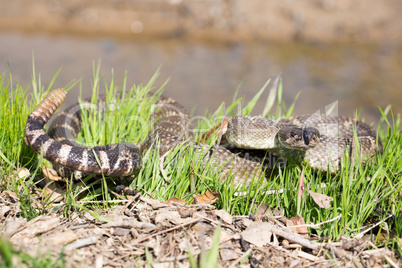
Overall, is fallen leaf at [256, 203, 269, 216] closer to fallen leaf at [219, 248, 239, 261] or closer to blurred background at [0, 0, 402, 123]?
fallen leaf at [219, 248, 239, 261]

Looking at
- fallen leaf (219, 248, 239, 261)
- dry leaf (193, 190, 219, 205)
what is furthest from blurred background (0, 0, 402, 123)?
fallen leaf (219, 248, 239, 261)

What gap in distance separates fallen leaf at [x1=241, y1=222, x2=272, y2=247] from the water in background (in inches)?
317

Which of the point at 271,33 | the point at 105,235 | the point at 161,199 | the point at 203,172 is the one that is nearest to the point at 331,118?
the point at 203,172

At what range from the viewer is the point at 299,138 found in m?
4.88

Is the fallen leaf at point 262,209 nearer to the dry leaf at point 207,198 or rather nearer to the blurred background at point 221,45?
the dry leaf at point 207,198

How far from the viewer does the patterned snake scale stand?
Answer: 4328 millimetres

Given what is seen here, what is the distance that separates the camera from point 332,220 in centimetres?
417

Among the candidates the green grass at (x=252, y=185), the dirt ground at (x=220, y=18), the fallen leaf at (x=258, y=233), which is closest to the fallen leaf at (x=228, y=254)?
the fallen leaf at (x=258, y=233)

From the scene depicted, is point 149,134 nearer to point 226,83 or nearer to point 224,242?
point 224,242

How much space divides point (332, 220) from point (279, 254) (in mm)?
635

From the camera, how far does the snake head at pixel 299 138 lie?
16.0 ft

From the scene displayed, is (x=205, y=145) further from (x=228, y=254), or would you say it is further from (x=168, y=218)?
(x=228, y=254)

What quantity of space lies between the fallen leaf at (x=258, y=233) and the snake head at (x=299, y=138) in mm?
1089

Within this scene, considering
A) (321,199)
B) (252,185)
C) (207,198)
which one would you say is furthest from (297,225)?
(207,198)
